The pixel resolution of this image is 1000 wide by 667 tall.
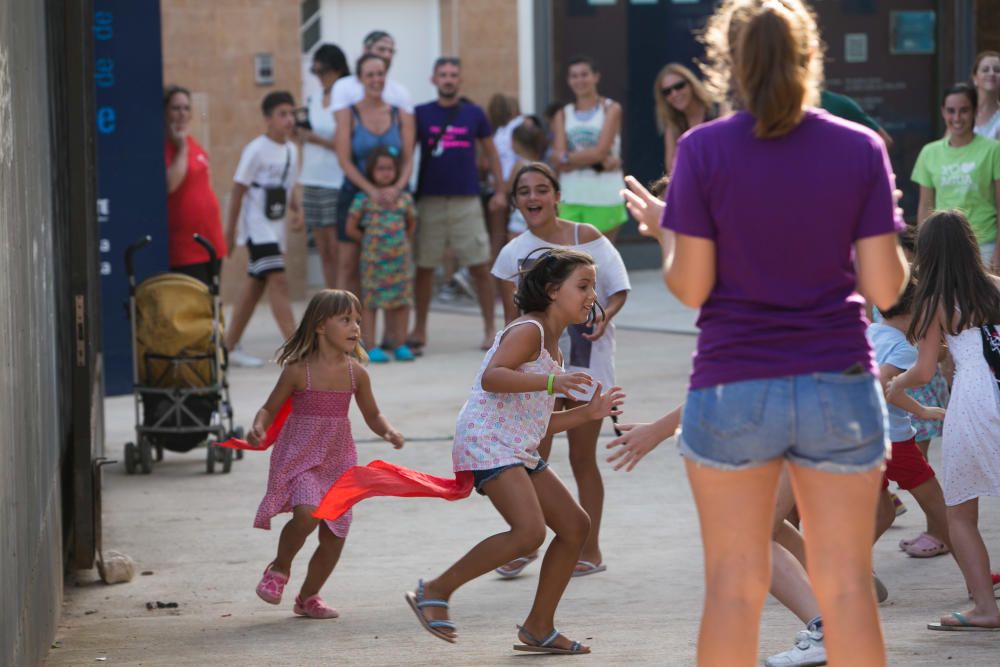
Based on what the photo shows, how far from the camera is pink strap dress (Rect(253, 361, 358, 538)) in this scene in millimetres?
6078

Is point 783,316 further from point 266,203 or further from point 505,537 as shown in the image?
point 266,203

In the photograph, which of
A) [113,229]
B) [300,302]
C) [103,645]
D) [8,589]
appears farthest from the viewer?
[300,302]

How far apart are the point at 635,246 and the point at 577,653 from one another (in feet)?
41.0

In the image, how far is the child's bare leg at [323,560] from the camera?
6.05 metres

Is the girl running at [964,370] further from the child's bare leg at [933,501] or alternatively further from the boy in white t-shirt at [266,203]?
the boy in white t-shirt at [266,203]

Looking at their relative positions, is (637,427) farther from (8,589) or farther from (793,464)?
(8,589)

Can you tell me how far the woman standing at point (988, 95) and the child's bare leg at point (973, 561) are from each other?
452cm

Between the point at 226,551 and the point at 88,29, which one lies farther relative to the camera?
the point at 88,29

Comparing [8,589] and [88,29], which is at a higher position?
[88,29]

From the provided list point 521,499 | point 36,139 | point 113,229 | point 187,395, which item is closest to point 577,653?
point 521,499

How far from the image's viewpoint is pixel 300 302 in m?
16.7

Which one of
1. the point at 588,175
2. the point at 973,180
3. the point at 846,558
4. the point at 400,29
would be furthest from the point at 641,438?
the point at 400,29

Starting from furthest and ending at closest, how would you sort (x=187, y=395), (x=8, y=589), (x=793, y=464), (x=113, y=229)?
(x=113, y=229) < (x=187, y=395) < (x=8, y=589) < (x=793, y=464)

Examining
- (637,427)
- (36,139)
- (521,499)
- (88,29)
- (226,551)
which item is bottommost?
(226,551)
